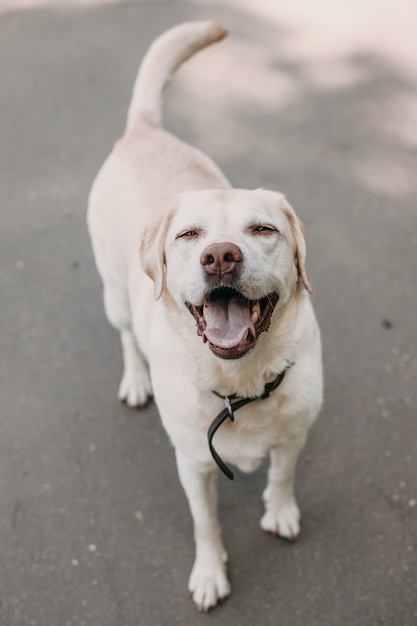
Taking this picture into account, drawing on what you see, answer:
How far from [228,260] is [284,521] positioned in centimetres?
141

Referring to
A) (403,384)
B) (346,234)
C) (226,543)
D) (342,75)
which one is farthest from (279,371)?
(342,75)

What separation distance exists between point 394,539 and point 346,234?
1.96m

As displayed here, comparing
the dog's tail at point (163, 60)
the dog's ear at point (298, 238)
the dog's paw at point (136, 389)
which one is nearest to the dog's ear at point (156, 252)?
the dog's ear at point (298, 238)

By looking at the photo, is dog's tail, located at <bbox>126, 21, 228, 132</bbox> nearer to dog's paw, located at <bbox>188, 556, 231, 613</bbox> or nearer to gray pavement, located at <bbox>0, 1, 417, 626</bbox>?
gray pavement, located at <bbox>0, 1, 417, 626</bbox>

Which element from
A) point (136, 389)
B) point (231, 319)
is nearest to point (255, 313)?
point (231, 319)

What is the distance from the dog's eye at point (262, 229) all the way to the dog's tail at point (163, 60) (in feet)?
4.37

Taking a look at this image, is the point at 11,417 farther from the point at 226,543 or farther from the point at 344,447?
the point at 344,447

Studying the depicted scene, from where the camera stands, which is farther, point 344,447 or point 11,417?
point 11,417

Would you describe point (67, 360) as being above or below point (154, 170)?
below

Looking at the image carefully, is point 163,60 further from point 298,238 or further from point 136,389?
point 136,389

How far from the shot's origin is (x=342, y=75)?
5395 millimetres

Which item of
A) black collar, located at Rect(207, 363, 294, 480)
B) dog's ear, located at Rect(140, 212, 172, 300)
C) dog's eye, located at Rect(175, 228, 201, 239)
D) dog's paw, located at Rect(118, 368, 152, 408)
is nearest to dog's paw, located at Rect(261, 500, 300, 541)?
black collar, located at Rect(207, 363, 294, 480)

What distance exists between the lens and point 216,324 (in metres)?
2.12

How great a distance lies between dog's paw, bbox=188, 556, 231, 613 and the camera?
2.75 metres
